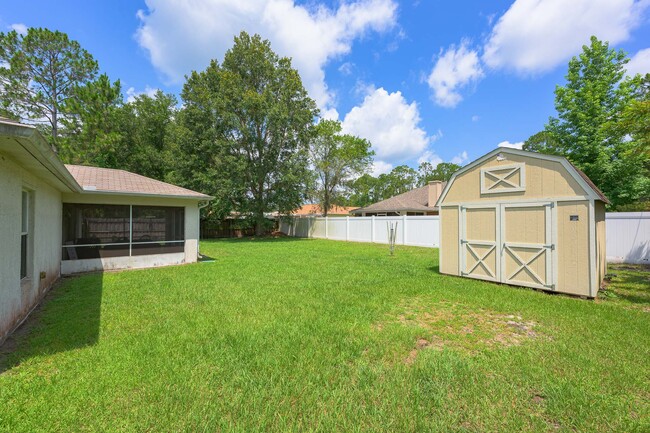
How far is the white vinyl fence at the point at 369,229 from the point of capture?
50.7 ft

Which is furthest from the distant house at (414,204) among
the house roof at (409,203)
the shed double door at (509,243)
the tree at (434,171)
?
the tree at (434,171)

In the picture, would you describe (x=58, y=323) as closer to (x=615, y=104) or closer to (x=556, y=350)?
(x=556, y=350)

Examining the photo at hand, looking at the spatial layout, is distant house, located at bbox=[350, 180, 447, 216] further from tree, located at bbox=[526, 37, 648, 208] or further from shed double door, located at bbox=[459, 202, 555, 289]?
shed double door, located at bbox=[459, 202, 555, 289]

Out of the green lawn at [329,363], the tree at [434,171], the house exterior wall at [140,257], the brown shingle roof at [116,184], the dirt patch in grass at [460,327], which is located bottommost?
the dirt patch in grass at [460,327]

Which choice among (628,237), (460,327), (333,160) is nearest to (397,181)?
(333,160)

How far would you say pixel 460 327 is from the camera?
436 cm

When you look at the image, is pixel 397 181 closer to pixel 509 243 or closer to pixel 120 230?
pixel 509 243

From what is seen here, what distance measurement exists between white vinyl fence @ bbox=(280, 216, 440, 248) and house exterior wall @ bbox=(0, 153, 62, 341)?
47.1 feet

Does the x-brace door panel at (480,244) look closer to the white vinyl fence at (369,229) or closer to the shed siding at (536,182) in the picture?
the shed siding at (536,182)

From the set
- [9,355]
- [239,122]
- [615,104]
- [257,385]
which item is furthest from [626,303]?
[239,122]

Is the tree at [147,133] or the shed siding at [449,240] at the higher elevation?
the tree at [147,133]

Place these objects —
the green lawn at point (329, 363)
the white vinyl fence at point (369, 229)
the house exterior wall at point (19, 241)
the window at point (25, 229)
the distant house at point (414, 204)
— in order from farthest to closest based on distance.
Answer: the distant house at point (414, 204), the white vinyl fence at point (369, 229), the window at point (25, 229), the house exterior wall at point (19, 241), the green lawn at point (329, 363)

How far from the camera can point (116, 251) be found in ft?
30.2

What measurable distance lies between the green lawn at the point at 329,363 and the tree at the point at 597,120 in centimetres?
1447
